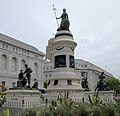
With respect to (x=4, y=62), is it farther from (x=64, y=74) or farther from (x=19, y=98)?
(x=19, y=98)

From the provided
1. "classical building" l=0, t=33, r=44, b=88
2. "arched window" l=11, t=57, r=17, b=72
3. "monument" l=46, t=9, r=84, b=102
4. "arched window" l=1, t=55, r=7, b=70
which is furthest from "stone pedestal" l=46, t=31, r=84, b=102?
"arched window" l=11, t=57, r=17, b=72

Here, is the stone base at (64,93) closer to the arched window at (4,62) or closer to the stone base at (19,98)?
the stone base at (19,98)

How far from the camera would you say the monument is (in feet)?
79.0

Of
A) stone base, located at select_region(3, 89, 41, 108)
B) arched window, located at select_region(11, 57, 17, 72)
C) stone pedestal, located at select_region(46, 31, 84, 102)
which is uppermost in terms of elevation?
arched window, located at select_region(11, 57, 17, 72)

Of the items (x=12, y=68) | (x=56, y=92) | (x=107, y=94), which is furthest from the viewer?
(x=12, y=68)

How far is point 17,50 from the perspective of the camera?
2699 inches

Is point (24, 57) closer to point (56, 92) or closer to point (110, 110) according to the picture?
point (56, 92)

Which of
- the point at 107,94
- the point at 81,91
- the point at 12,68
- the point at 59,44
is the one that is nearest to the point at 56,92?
the point at 81,91

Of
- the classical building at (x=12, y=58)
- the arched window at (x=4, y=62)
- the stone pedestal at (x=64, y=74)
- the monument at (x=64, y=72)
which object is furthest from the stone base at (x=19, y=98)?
the arched window at (x=4, y=62)

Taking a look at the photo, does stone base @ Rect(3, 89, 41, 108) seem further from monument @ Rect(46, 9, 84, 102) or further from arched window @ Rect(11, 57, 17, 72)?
arched window @ Rect(11, 57, 17, 72)

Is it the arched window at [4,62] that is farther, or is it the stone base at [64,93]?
the arched window at [4,62]

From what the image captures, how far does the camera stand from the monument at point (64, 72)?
24.1 m

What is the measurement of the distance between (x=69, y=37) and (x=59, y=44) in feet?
5.82

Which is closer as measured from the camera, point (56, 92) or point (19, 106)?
point (19, 106)
